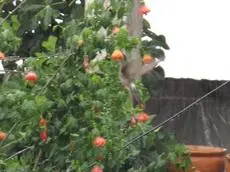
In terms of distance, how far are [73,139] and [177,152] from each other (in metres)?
1.44

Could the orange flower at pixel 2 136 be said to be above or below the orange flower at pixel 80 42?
below

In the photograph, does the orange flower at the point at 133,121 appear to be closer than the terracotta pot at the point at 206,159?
Yes

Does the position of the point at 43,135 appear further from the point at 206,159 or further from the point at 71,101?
the point at 206,159

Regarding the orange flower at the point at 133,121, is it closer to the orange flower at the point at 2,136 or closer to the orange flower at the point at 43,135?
the orange flower at the point at 43,135

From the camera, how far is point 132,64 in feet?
13.3

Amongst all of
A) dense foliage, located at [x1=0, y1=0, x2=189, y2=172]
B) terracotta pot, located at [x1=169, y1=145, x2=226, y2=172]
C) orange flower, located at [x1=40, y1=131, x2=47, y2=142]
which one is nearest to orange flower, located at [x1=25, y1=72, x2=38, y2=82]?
dense foliage, located at [x1=0, y1=0, x2=189, y2=172]

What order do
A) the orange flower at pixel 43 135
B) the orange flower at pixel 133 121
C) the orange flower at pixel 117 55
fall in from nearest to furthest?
the orange flower at pixel 117 55
the orange flower at pixel 43 135
the orange flower at pixel 133 121

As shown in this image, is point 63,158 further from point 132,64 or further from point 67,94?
point 132,64

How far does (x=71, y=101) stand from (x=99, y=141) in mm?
250

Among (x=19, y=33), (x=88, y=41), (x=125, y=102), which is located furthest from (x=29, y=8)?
(x=88, y=41)

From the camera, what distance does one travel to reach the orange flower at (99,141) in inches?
126

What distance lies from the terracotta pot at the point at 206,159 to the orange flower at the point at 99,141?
1.77 meters

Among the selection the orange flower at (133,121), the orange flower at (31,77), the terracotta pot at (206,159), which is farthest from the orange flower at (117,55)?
the terracotta pot at (206,159)

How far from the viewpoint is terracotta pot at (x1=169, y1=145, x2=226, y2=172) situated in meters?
4.98
